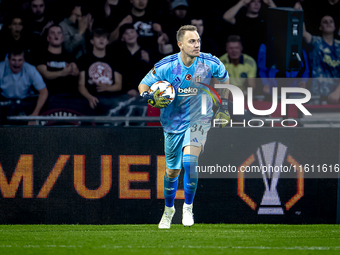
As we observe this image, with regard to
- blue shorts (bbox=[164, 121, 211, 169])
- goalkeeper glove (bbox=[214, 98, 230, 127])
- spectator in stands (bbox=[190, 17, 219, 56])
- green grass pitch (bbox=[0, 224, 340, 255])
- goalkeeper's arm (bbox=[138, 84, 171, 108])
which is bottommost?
green grass pitch (bbox=[0, 224, 340, 255])

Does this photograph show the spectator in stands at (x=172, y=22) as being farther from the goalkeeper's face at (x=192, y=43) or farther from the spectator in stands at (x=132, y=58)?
the goalkeeper's face at (x=192, y=43)

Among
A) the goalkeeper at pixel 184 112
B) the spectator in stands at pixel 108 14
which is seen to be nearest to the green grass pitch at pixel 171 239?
the goalkeeper at pixel 184 112

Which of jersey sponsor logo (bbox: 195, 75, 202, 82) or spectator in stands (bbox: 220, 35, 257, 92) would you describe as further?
spectator in stands (bbox: 220, 35, 257, 92)

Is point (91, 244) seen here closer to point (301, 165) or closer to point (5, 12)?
point (301, 165)

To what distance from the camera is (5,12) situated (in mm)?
8828

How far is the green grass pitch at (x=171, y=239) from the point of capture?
13.3 feet

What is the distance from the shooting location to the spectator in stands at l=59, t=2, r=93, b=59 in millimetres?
8742

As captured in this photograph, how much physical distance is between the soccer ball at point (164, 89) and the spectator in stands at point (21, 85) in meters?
3.86

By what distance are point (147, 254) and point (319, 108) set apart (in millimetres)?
5281

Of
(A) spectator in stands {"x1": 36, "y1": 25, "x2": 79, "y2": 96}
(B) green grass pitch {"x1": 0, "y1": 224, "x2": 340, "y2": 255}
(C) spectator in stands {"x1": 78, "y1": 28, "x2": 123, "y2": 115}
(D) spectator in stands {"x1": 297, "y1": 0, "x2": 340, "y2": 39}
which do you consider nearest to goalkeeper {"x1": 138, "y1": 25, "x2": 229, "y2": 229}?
(B) green grass pitch {"x1": 0, "y1": 224, "x2": 340, "y2": 255}

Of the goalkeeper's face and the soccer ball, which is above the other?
the goalkeeper's face

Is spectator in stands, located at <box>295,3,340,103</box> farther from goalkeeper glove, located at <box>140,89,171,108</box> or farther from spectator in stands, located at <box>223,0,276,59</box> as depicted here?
goalkeeper glove, located at <box>140,89,171,108</box>

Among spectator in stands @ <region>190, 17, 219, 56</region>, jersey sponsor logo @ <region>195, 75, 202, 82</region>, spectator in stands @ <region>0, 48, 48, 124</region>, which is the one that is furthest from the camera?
spectator in stands @ <region>190, 17, 219, 56</region>

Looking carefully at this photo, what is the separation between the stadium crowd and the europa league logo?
112 inches
